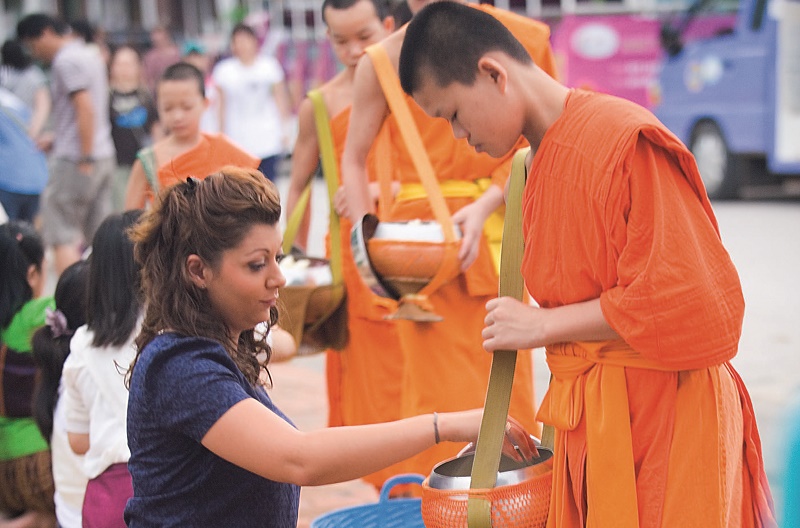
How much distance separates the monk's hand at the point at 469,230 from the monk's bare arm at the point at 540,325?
3.66 ft

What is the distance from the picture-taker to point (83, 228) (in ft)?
27.3

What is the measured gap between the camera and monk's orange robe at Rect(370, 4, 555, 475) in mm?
3816

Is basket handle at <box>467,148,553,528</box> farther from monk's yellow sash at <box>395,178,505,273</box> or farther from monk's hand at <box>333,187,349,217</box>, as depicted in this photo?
monk's hand at <box>333,187,349,217</box>

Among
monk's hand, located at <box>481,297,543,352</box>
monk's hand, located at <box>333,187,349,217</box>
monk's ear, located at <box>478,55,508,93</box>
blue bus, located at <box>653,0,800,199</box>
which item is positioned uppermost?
monk's ear, located at <box>478,55,508,93</box>

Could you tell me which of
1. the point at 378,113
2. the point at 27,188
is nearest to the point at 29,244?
the point at 378,113

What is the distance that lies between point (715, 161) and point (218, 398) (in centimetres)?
1147

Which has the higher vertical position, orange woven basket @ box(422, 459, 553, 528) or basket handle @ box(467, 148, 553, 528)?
basket handle @ box(467, 148, 553, 528)

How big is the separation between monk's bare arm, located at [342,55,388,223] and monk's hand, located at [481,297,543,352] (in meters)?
1.48

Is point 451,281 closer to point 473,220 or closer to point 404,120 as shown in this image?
point 473,220

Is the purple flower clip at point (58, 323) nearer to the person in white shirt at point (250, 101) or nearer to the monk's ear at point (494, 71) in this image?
the monk's ear at point (494, 71)

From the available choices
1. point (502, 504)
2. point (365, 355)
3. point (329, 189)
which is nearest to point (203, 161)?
point (329, 189)

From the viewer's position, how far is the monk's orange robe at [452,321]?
382cm

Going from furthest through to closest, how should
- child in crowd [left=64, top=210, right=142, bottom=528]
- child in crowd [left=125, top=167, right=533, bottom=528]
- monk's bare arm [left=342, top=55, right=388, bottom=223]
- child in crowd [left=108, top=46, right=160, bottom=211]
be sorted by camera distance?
→ child in crowd [left=108, top=46, right=160, bottom=211] → monk's bare arm [left=342, top=55, right=388, bottom=223] → child in crowd [left=64, top=210, right=142, bottom=528] → child in crowd [left=125, top=167, right=533, bottom=528]

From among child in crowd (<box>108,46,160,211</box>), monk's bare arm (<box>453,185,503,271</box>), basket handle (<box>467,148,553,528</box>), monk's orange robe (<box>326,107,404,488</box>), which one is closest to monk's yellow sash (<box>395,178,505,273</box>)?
monk's bare arm (<box>453,185,503,271</box>)
